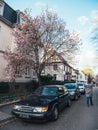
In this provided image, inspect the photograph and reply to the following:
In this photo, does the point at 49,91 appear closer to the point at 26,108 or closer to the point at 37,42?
the point at 26,108

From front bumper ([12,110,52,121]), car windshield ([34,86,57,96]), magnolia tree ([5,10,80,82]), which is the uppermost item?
magnolia tree ([5,10,80,82])

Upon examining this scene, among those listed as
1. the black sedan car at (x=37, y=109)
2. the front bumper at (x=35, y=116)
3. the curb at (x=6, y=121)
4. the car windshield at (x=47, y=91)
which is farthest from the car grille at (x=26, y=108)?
the car windshield at (x=47, y=91)

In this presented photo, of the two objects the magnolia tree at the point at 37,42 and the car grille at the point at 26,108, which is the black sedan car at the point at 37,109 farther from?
the magnolia tree at the point at 37,42

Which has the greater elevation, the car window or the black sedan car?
the car window

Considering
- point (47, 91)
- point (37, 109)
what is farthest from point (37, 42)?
point (37, 109)

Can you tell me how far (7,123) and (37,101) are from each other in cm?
160

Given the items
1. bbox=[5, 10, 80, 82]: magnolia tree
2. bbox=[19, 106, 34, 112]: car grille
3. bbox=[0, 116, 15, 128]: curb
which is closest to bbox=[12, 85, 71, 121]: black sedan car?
bbox=[19, 106, 34, 112]: car grille

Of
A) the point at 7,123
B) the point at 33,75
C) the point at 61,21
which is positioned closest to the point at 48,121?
the point at 7,123

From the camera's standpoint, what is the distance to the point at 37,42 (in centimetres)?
2158

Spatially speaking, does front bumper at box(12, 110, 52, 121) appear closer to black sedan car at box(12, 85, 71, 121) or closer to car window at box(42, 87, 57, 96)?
black sedan car at box(12, 85, 71, 121)

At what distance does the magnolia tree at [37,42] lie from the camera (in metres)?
20.3

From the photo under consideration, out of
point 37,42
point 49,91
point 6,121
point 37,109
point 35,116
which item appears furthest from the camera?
point 37,42

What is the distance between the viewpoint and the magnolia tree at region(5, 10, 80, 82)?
2032cm

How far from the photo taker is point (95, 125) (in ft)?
26.5
